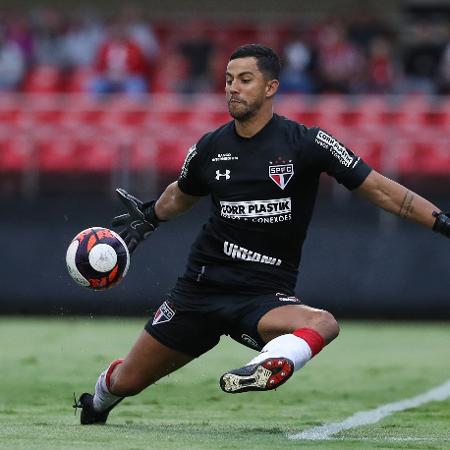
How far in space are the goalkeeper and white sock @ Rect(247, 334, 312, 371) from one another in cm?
22

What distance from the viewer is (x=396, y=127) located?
52.2ft

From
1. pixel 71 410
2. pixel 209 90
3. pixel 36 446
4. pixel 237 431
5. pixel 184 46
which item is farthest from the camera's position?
pixel 184 46

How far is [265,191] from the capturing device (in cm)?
727

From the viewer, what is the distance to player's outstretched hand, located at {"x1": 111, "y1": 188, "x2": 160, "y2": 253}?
7.91m

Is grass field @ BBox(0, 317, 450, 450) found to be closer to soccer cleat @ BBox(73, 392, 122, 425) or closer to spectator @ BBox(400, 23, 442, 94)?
soccer cleat @ BBox(73, 392, 122, 425)

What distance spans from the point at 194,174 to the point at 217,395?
9.09 feet

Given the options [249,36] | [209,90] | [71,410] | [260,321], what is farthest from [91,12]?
[260,321]

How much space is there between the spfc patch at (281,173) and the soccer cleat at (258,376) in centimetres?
118

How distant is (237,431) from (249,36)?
14648 mm

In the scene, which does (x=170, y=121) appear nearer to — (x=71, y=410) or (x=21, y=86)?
(x=21, y=86)

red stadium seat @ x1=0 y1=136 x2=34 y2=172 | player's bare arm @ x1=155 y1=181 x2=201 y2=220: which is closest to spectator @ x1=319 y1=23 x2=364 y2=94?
red stadium seat @ x1=0 y1=136 x2=34 y2=172

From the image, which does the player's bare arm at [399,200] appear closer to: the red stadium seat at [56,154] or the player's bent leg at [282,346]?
the player's bent leg at [282,346]

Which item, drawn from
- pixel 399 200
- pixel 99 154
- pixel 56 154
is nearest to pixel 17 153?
pixel 56 154

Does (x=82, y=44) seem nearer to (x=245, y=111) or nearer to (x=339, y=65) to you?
(x=339, y=65)
